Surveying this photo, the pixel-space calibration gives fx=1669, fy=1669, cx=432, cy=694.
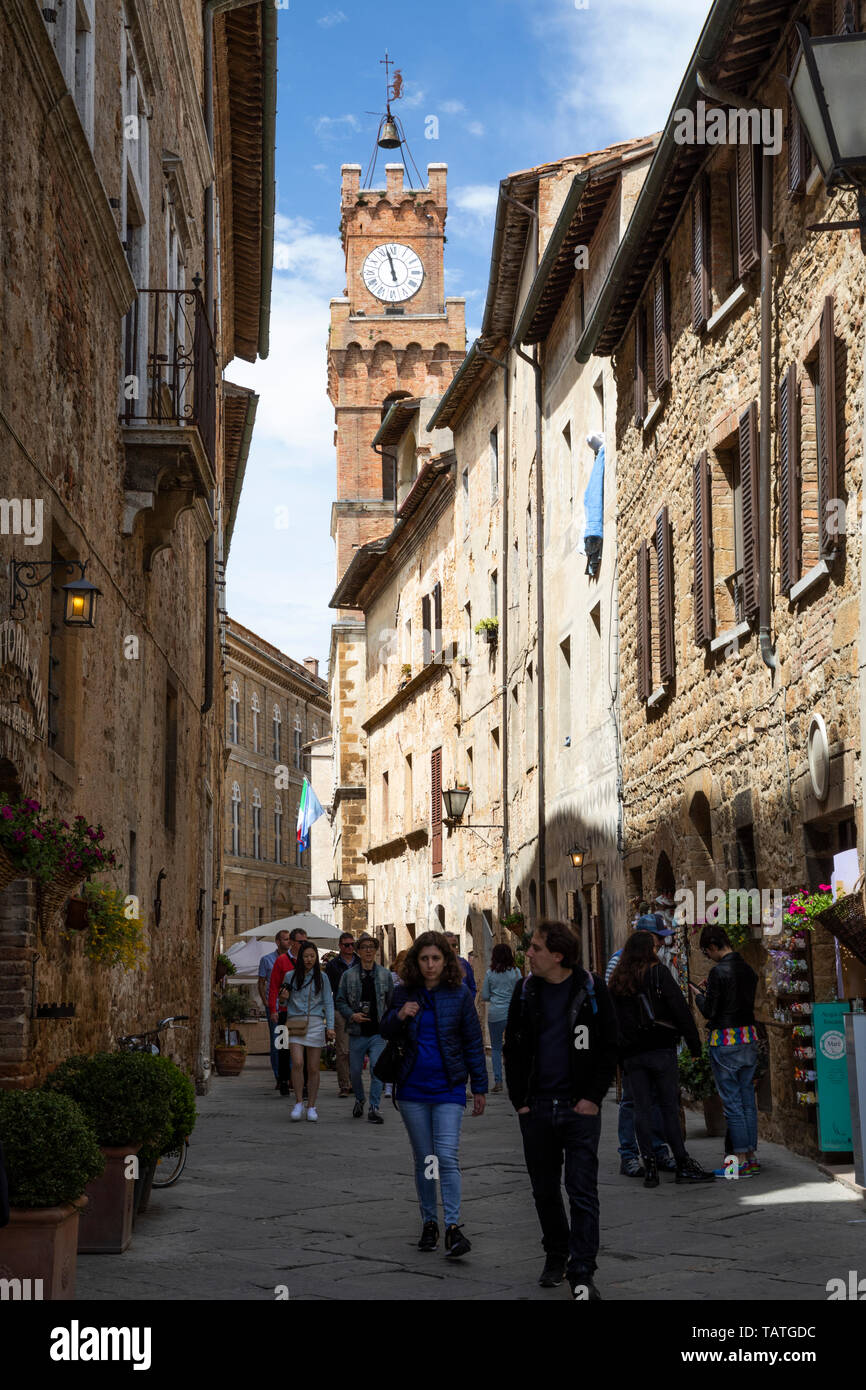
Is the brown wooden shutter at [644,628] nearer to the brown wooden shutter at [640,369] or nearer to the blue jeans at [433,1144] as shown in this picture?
the brown wooden shutter at [640,369]

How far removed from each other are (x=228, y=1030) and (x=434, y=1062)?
17.3 meters

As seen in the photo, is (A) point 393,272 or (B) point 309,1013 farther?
(A) point 393,272

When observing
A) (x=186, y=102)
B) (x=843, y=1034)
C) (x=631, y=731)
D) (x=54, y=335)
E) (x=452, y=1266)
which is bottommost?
(x=452, y=1266)

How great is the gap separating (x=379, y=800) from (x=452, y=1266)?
34.3m

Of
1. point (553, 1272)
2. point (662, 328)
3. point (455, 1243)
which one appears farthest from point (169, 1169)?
point (662, 328)

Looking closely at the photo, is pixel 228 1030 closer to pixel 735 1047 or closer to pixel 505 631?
pixel 505 631

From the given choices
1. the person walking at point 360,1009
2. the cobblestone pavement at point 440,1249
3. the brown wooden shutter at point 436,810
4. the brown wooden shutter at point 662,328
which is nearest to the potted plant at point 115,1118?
the cobblestone pavement at point 440,1249

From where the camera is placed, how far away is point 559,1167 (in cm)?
752

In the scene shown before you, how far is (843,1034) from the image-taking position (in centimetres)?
1006

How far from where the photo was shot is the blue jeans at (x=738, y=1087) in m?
10.5

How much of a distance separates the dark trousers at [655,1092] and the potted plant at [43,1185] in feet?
14.7
